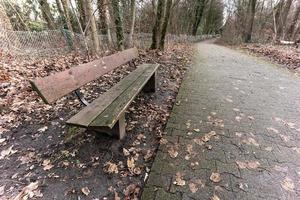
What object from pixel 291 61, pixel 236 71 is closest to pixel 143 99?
pixel 236 71

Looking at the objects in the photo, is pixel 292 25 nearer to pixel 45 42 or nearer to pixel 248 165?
pixel 45 42

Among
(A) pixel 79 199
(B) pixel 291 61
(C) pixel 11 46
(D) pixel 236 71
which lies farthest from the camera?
(B) pixel 291 61

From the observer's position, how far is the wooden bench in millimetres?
2111

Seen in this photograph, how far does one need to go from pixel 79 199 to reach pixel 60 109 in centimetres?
196

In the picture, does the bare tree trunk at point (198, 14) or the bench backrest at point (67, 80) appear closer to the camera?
the bench backrest at point (67, 80)

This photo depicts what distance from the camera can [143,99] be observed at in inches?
160

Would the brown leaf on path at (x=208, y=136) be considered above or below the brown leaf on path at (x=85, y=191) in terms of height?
above

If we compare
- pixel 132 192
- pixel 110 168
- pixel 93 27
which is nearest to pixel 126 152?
pixel 110 168

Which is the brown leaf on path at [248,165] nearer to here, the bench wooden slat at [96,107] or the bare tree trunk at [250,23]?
the bench wooden slat at [96,107]

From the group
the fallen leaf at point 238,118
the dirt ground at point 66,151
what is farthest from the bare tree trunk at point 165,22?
the fallen leaf at point 238,118

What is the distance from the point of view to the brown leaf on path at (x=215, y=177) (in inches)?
85.7

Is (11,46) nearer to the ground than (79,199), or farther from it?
farther from it

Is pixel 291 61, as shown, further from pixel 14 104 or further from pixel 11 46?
pixel 11 46

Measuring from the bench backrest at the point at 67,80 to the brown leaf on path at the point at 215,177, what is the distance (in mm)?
1934
